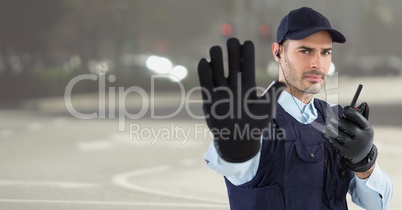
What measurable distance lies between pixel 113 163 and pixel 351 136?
1032cm

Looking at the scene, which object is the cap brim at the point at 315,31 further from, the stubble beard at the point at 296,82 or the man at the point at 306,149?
the stubble beard at the point at 296,82

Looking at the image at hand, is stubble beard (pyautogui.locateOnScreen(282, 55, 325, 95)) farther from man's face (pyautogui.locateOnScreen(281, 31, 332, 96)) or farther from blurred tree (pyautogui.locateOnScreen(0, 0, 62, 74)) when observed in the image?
blurred tree (pyautogui.locateOnScreen(0, 0, 62, 74))

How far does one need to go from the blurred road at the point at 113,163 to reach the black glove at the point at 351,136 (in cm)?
428

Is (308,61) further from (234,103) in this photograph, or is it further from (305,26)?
(234,103)

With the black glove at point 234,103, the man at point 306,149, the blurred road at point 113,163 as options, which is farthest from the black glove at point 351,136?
the blurred road at point 113,163

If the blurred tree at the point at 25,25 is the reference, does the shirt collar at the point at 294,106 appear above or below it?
above

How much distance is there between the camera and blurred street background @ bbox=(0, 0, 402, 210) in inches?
394

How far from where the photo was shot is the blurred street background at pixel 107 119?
10.0m

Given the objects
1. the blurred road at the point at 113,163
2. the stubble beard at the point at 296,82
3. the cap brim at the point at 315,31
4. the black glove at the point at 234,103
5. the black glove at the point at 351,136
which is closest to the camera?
the black glove at the point at 234,103

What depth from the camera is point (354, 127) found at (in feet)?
12.7

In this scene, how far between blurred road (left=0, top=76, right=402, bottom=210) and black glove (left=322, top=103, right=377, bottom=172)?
14.1ft

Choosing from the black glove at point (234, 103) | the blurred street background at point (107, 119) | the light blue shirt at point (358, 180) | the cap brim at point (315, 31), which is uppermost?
the cap brim at point (315, 31)

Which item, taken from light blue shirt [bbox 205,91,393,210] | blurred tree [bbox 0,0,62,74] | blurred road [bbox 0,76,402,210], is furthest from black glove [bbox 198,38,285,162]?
blurred tree [bbox 0,0,62,74]

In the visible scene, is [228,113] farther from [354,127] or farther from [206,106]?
[354,127]
